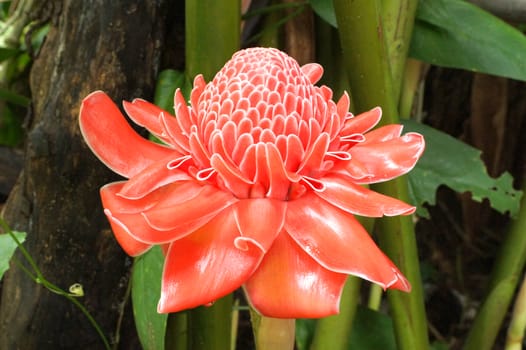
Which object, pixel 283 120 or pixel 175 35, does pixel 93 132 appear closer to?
pixel 283 120

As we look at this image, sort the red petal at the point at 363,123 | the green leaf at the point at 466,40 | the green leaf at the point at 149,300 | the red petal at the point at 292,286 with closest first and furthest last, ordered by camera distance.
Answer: the red petal at the point at 292,286, the red petal at the point at 363,123, the green leaf at the point at 149,300, the green leaf at the point at 466,40

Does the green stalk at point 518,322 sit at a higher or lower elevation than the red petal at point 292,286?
lower

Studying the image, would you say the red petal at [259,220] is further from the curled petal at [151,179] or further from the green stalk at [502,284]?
the green stalk at [502,284]

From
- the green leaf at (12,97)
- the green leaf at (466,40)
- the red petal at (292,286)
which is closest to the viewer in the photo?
the red petal at (292,286)

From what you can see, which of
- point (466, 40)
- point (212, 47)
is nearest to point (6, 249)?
point (212, 47)

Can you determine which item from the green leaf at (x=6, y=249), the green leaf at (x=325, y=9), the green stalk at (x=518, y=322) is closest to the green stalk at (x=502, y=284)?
the green stalk at (x=518, y=322)

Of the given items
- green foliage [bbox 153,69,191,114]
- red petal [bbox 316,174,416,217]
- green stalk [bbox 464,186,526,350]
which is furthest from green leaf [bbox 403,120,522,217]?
red petal [bbox 316,174,416,217]
